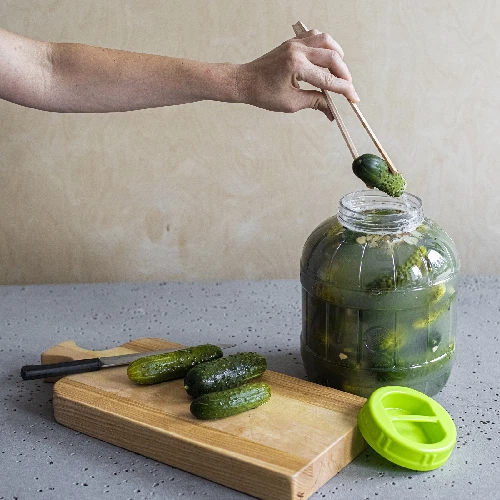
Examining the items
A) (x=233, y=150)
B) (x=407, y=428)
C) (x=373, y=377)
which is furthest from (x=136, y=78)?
(x=407, y=428)

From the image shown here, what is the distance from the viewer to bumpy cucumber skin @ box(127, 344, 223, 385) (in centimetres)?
152

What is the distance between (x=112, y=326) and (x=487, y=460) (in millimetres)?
897

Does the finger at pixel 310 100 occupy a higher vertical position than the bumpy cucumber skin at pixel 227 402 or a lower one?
higher

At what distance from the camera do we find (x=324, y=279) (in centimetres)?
151

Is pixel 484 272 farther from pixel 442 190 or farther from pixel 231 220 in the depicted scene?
pixel 231 220

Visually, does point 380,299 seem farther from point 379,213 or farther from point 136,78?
point 136,78

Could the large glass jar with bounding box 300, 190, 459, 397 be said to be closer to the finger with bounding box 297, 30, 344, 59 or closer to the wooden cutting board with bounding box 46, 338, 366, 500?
the wooden cutting board with bounding box 46, 338, 366, 500

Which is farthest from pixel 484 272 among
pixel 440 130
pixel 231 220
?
pixel 231 220

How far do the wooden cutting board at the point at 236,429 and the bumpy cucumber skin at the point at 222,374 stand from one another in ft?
0.11

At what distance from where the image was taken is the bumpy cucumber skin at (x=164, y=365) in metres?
1.52

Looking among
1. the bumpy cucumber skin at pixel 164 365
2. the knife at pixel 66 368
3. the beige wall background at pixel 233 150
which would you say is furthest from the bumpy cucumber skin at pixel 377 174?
the beige wall background at pixel 233 150

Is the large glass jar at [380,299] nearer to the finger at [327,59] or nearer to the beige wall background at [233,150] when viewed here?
the finger at [327,59]

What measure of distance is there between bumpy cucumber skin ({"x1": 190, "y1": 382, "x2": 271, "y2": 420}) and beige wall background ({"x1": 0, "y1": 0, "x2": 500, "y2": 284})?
919 mm

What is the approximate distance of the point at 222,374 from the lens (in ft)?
4.83
